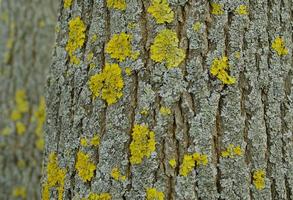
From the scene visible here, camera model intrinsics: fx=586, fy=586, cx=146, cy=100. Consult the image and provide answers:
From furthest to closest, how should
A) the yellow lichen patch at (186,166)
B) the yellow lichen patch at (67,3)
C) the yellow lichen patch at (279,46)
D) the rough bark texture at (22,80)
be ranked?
the rough bark texture at (22,80)
the yellow lichen patch at (67,3)
the yellow lichen patch at (279,46)
the yellow lichen patch at (186,166)

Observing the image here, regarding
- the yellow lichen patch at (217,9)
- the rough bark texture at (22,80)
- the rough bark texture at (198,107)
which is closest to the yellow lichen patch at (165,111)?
the rough bark texture at (198,107)

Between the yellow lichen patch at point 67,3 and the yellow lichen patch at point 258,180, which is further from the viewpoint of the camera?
the yellow lichen patch at point 67,3

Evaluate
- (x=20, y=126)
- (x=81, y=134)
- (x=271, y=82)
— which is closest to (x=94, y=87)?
(x=81, y=134)

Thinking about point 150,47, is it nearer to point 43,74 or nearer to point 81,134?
point 81,134

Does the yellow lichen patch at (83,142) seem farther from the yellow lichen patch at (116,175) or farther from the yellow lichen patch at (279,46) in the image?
the yellow lichen patch at (279,46)

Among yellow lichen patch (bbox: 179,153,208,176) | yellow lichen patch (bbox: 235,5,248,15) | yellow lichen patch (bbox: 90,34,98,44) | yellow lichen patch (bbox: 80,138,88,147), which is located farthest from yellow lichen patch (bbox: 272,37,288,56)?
yellow lichen patch (bbox: 80,138,88,147)

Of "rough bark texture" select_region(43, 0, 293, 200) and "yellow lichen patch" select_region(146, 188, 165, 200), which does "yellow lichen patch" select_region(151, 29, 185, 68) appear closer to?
"rough bark texture" select_region(43, 0, 293, 200)

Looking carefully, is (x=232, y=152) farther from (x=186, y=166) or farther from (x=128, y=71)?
(x=128, y=71)
